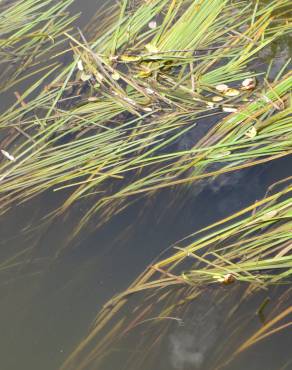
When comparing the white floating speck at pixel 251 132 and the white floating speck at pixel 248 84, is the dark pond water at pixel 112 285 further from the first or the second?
the white floating speck at pixel 248 84

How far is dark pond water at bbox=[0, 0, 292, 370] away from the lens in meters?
2.06

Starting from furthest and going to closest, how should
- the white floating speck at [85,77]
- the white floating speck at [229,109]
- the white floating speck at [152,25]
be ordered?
the white floating speck at [152,25] → the white floating speck at [85,77] → the white floating speck at [229,109]

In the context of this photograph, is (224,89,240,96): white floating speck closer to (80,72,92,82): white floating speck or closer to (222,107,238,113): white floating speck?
(222,107,238,113): white floating speck

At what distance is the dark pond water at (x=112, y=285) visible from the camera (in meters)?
2.06

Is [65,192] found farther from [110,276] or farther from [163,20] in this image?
[163,20]

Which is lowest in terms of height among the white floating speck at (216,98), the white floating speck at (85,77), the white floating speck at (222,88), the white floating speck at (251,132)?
the white floating speck at (251,132)

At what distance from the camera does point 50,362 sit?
2148 mm

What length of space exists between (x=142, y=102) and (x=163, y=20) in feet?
2.14

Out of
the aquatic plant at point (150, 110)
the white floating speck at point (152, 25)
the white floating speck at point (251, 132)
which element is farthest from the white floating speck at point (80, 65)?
the white floating speck at point (251, 132)

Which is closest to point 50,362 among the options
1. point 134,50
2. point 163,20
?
point 134,50

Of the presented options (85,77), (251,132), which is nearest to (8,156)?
(85,77)

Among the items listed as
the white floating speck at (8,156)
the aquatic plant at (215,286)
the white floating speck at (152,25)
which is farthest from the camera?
the white floating speck at (152,25)

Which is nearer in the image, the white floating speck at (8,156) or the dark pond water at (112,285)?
the dark pond water at (112,285)

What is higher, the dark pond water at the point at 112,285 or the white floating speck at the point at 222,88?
the white floating speck at the point at 222,88
